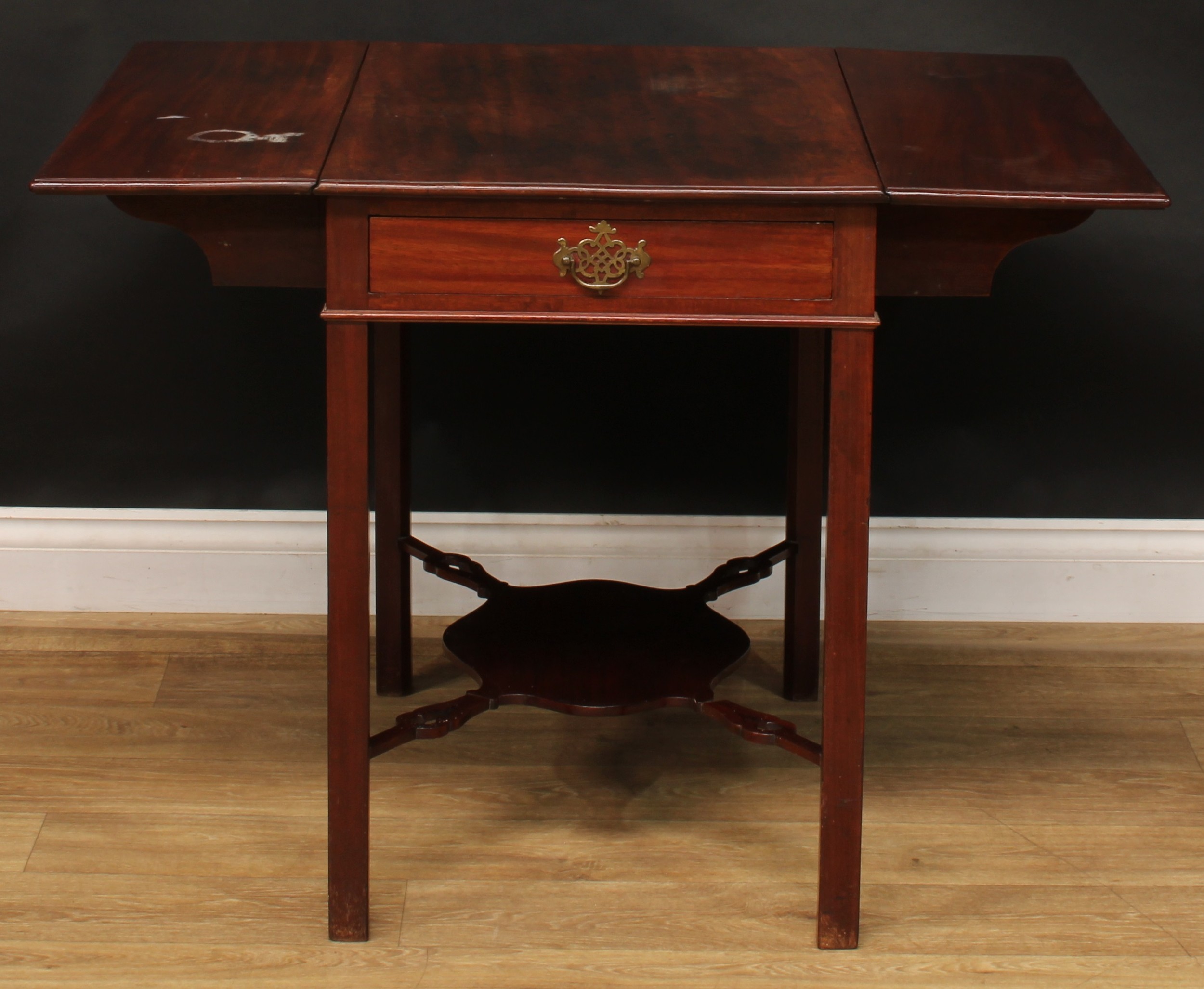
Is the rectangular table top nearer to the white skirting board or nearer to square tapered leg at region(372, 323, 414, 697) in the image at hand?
square tapered leg at region(372, 323, 414, 697)

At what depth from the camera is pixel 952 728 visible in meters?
2.32

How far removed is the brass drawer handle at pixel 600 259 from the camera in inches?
61.4

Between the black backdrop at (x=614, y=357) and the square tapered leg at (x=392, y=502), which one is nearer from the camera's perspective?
the square tapered leg at (x=392, y=502)

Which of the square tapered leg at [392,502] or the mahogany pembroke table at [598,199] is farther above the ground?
the mahogany pembroke table at [598,199]

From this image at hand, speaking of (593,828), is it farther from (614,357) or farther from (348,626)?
(614,357)

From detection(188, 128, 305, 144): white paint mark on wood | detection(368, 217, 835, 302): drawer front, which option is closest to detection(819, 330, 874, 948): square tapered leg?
detection(368, 217, 835, 302): drawer front

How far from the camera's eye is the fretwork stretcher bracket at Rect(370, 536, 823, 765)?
6.06 feet

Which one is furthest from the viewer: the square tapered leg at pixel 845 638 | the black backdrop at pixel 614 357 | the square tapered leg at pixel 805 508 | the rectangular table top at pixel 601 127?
the black backdrop at pixel 614 357

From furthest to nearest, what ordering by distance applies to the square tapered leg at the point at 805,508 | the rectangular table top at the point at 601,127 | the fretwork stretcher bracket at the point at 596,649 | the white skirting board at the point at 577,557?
the white skirting board at the point at 577,557 → the square tapered leg at the point at 805,508 → the fretwork stretcher bracket at the point at 596,649 → the rectangular table top at the point at 601,127

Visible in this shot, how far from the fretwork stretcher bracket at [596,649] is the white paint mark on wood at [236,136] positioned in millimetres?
765

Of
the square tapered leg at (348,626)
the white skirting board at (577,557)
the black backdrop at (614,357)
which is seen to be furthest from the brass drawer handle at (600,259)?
the white skirting board at (577,557)

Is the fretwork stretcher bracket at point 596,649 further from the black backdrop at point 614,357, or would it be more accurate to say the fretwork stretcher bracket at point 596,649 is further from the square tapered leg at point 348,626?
the black backdrop at point 614,357

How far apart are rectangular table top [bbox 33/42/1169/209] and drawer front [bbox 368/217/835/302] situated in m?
0.06

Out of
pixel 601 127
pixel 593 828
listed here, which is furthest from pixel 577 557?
pixel 601 127
